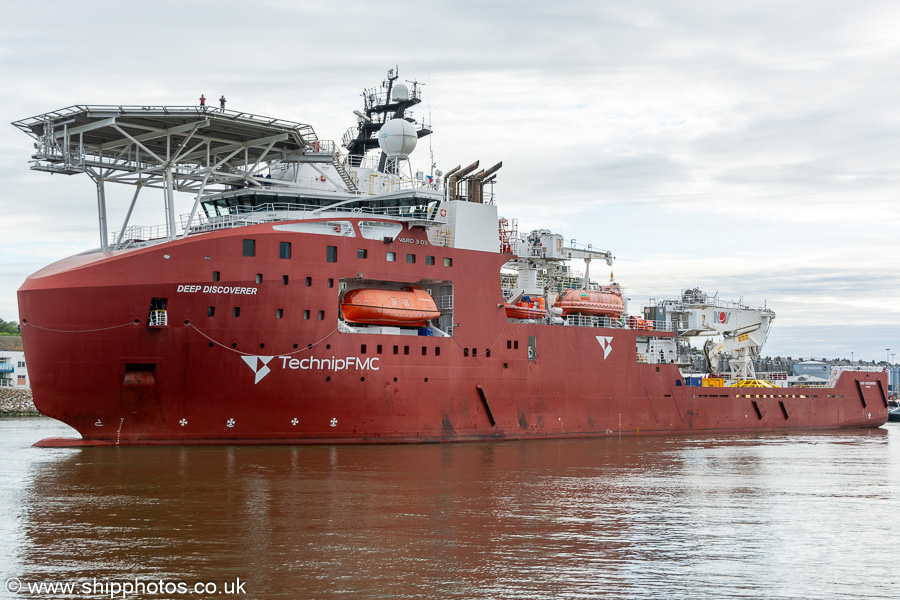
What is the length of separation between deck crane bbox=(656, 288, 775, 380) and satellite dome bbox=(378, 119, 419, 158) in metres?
17.9

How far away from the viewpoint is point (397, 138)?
111 ft

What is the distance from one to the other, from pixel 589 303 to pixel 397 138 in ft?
37.3

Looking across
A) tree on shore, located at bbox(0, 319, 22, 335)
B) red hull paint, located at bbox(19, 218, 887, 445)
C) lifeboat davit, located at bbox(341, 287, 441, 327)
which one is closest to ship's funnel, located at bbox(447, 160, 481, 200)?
red hull paint, located at bbox(19, 218, 887, 445)

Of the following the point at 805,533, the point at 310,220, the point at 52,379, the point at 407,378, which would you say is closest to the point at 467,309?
the point at 407,378

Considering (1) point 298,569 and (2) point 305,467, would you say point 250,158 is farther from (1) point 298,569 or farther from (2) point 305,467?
(1) point 298,569

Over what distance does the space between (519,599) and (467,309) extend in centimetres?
2172

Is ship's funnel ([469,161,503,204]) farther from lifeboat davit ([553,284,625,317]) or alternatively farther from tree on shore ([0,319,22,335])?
tree on shore ([0,319,22,335])

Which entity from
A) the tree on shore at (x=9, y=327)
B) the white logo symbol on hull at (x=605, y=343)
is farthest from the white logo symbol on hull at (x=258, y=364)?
the tree on shore at (x=9, y=327)

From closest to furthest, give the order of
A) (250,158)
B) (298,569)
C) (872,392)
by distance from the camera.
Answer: (298,569), (250,158), (872,392)

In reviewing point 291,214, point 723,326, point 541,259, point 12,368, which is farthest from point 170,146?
point 12,368

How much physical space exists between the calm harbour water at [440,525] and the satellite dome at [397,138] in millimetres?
13178

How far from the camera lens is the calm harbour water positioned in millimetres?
11719

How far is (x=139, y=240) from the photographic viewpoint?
1159 inches

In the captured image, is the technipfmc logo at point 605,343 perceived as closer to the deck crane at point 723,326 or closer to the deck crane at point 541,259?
the deck crane at point 541,259
